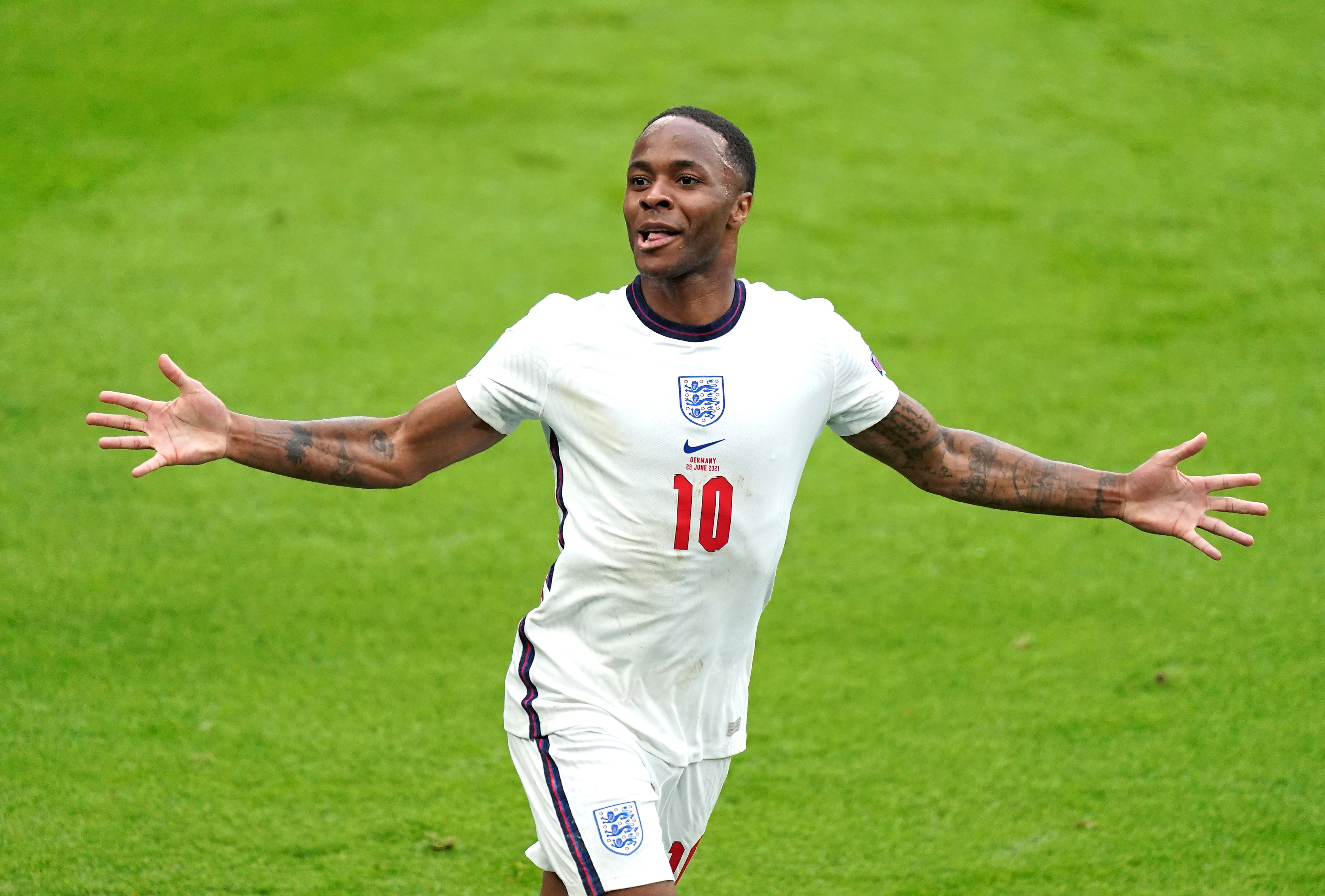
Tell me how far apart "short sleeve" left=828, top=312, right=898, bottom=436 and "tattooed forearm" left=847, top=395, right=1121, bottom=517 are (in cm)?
17

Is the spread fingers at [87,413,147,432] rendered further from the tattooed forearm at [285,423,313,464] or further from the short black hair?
the short black hair

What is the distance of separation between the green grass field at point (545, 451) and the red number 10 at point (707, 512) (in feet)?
6.86

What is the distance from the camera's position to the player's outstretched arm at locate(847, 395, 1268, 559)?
4.28 m

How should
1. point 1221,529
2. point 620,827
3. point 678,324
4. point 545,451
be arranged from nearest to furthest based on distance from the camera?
point 620,827
point 678,324
point 1221,529
point 545,451

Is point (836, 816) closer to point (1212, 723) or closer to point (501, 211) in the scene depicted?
point (1212, 723)

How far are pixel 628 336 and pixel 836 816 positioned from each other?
9.10 feet

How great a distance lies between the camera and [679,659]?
3.90 metres

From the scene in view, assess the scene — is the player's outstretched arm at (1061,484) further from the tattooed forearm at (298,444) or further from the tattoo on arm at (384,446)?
the tattooed forearm at (298,444)

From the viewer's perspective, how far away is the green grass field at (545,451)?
5781mm

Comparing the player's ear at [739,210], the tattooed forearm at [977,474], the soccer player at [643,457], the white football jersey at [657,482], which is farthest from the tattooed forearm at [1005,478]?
the player's ear at [739,210]

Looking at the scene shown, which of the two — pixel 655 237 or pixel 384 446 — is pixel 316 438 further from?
pixel 655 237

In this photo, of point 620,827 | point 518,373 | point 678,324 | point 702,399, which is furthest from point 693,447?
point 620,827

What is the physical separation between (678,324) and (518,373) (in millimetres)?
433

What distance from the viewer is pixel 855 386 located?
4.05m
